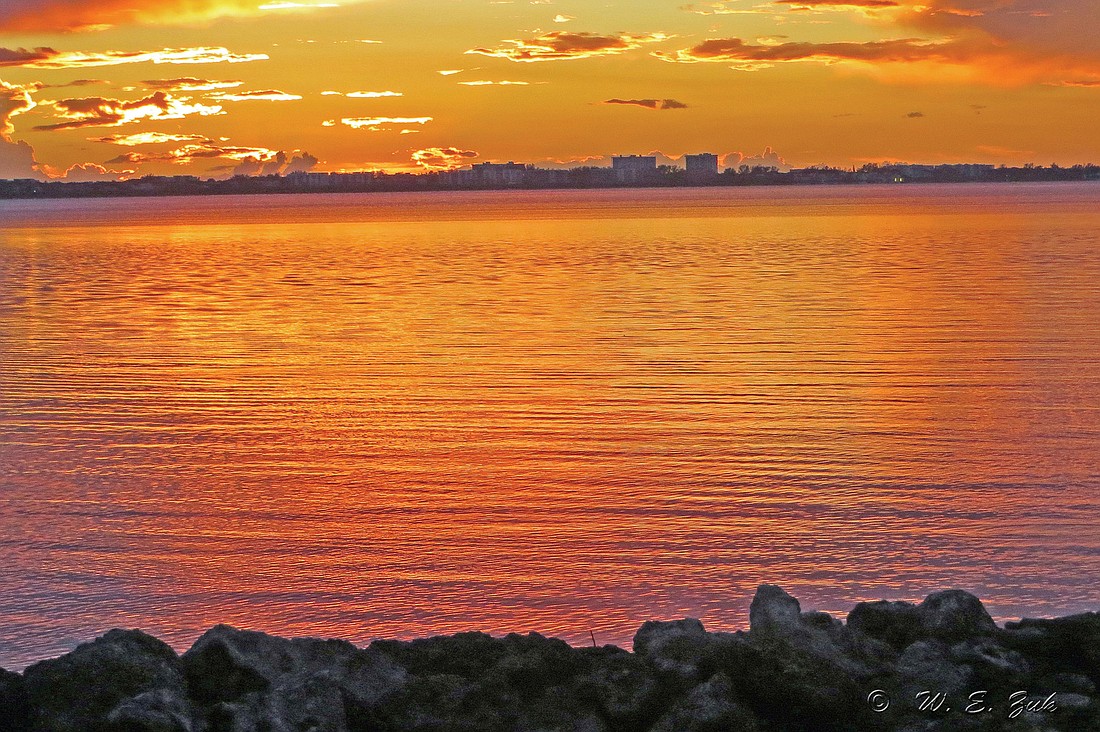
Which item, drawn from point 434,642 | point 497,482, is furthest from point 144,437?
point 434,642

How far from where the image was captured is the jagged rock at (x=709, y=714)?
14.2 ft

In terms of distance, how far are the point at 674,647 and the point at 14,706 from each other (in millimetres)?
2361

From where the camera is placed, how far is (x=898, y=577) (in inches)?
270

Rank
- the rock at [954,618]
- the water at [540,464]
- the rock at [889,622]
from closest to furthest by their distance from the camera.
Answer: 1. the rock at [954,618]
2. the rock at [889,622]
3. the water at [540,464]

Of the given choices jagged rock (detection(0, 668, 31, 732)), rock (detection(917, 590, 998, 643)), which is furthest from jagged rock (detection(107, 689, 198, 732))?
rock (detection(917, 590, 998, 643))

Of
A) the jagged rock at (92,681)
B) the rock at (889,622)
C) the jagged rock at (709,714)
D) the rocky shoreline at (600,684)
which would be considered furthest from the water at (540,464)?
the jagged rock at (709,714)

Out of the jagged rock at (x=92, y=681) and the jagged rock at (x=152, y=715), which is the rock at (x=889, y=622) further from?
the jagged rock at (x=92, y=681)

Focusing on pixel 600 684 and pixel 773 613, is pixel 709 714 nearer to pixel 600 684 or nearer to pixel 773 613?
pixel 600 684

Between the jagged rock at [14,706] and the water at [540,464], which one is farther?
the water at [540,464]

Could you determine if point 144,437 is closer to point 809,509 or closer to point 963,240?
point 809,509

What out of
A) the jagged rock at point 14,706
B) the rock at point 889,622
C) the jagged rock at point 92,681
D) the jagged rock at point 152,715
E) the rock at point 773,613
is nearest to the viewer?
the jagged rock at point 152,715

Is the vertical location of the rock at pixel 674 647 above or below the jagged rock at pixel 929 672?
above

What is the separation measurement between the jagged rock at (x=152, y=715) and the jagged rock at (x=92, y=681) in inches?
5.7

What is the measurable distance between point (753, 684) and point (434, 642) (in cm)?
129
